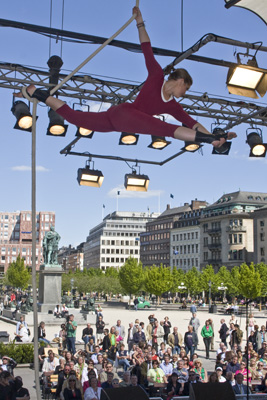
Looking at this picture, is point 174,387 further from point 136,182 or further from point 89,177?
point 89,177

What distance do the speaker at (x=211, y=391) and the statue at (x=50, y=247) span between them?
96.9 feet

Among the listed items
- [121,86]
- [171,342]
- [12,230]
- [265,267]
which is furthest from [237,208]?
[12,230]

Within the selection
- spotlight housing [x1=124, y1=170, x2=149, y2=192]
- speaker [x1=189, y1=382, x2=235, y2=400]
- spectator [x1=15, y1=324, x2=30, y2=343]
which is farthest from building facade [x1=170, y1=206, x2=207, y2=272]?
speaker [x1=189, y1=382, x2=235, y2=400]

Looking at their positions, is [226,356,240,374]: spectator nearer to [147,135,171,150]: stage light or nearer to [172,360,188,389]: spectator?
[172,360,188,389]: spectator

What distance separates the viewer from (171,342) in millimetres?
17562

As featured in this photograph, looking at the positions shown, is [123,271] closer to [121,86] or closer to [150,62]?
[121,86]

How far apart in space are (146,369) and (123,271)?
212 ft

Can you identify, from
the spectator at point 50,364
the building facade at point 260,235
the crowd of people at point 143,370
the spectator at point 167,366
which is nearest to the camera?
the crowd of people at point 143,370

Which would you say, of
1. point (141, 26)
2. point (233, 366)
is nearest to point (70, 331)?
point (233, 366)

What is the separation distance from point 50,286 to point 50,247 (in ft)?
9.62

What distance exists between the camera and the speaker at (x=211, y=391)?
5863 millimetres

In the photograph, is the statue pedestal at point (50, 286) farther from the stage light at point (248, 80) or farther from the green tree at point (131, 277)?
the green tree at point (131, 277)

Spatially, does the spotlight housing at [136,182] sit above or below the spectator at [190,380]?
above

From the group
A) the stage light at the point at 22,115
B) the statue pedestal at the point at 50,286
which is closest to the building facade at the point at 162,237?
the statue pedestal at the point at 50,286
